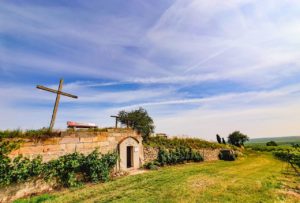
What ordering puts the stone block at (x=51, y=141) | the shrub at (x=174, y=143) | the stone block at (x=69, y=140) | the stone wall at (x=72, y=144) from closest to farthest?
the stone wall at (x=72, y=144) < the stone block at (x=51, y=141) < the stone block at (x=69, y=140) < the shrub at (x=174, y=143)

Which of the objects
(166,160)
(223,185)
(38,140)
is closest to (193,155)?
(166,160)

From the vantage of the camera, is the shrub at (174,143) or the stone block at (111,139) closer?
the stone block at (111,139)

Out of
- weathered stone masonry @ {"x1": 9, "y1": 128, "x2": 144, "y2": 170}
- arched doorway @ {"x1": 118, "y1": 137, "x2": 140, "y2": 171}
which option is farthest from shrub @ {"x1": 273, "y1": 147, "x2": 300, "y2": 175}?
weathered stone masonry @ {"x1": 9, "y1": 128, "x2": 144, "y2": 170}

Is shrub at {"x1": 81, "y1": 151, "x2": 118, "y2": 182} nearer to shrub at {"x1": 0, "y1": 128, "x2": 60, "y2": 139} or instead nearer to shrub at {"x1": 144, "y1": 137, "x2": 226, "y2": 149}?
shrub at {"x1": 0, "y1": 128, "x2": 60, "y2": 139}

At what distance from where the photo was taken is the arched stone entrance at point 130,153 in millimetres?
13334

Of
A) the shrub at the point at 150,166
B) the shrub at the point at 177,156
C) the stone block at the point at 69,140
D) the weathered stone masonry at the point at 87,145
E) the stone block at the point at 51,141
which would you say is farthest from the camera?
the shrub at the point at 177,156

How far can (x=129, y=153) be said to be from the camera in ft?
50.9

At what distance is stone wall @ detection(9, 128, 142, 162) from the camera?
880 centimetres

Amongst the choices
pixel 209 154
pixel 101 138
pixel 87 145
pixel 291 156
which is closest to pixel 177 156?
pixel 209 154

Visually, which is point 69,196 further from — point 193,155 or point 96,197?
point 193,155

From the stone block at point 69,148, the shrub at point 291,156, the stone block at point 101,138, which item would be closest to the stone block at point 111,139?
the stone block at point 101,138

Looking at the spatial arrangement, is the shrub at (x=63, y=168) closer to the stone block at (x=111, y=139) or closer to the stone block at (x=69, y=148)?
the stone block at (x=69, y=148)

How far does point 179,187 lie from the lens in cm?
866

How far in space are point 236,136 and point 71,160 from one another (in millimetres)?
40828
